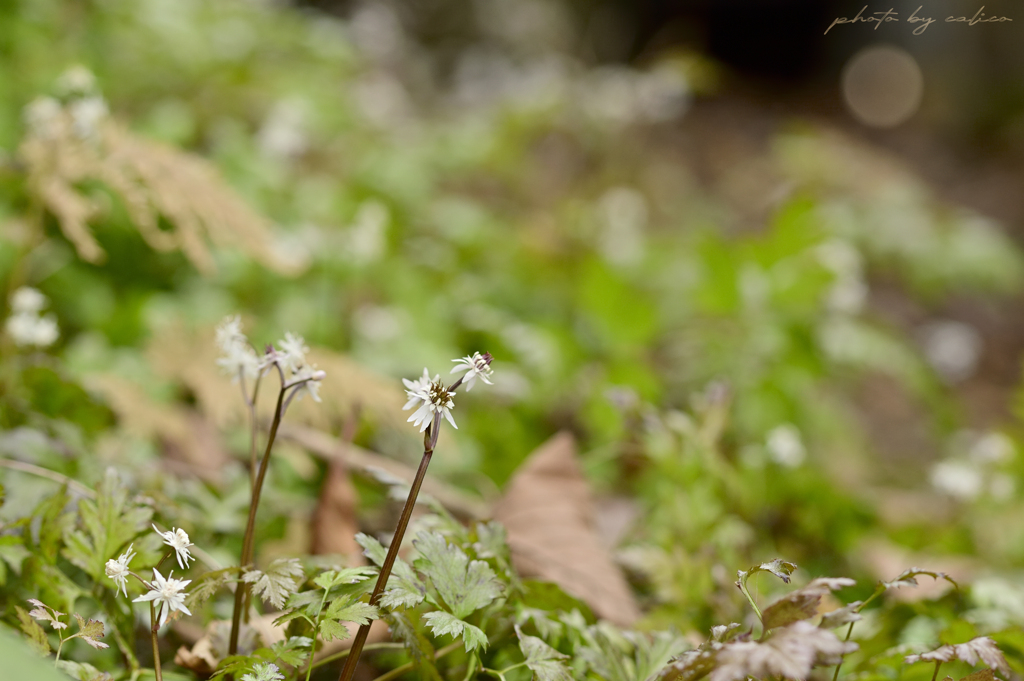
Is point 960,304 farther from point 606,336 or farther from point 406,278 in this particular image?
point 406,278

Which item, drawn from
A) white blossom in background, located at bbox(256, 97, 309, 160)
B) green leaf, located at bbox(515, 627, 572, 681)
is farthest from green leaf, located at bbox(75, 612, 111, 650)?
white blossom in background, located at bbox(256, 97, 309, 160)

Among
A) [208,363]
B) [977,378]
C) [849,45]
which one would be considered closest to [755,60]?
[849,45]

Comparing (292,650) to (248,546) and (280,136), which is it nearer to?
(248,546)

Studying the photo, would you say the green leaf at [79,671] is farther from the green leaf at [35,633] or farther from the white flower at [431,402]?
the white flower at [431,402]

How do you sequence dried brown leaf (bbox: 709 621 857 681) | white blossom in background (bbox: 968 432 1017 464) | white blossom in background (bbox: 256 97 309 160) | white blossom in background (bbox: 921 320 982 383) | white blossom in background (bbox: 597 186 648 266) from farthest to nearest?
white blossom in background (bbox: 921 320 982 383)
white blossom in background (bbox: 597 186 648 266)
white blossom in background (bbox: 256 97 309 160)
white blossom in background (bbox: 968 432 1017 464)
dried brown leaf (bbox: 709 621 857 681)

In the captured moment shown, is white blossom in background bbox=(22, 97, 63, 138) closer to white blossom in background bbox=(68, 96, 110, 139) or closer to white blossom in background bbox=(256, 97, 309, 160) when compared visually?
white blossom in background bbox=(68, 96, 110, 139)

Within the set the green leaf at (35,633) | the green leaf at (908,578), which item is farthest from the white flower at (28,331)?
the green leaf at (908,578)
